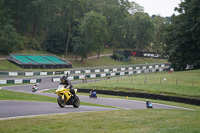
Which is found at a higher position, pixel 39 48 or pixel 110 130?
pixel 39 48

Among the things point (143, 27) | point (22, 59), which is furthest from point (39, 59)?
point (143, 27)

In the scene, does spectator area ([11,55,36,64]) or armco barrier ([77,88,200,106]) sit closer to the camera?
armco barrier ([77,88,200,106])

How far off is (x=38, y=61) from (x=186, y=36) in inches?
1539

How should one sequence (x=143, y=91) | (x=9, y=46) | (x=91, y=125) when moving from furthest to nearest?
1. (x=9, y=46)
2. (x=143, y=91)
3. (x=91, y=125)

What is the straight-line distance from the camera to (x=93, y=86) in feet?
126

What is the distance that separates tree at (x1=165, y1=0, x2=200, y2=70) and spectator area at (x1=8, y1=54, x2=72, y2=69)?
30.5 m

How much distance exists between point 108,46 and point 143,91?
256 feet

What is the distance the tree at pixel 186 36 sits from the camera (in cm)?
5478

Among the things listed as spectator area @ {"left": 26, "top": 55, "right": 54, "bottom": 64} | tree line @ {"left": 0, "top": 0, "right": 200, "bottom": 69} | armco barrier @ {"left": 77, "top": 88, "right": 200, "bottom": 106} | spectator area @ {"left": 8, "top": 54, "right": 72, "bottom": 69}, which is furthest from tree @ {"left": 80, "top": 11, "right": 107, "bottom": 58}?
armco barrier @ {"left": 77, "top": 88, "right": 200, "bottom": 106}

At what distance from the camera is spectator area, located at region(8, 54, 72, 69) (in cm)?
6057

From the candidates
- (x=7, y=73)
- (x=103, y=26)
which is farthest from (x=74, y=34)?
(x=7, y=73)

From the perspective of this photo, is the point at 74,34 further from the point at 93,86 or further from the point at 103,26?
the point at 93,86

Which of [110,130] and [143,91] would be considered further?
[143,91]

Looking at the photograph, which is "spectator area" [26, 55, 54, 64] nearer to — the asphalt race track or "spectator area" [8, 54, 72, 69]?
"spectator area" [8, 54, 72, 69]
